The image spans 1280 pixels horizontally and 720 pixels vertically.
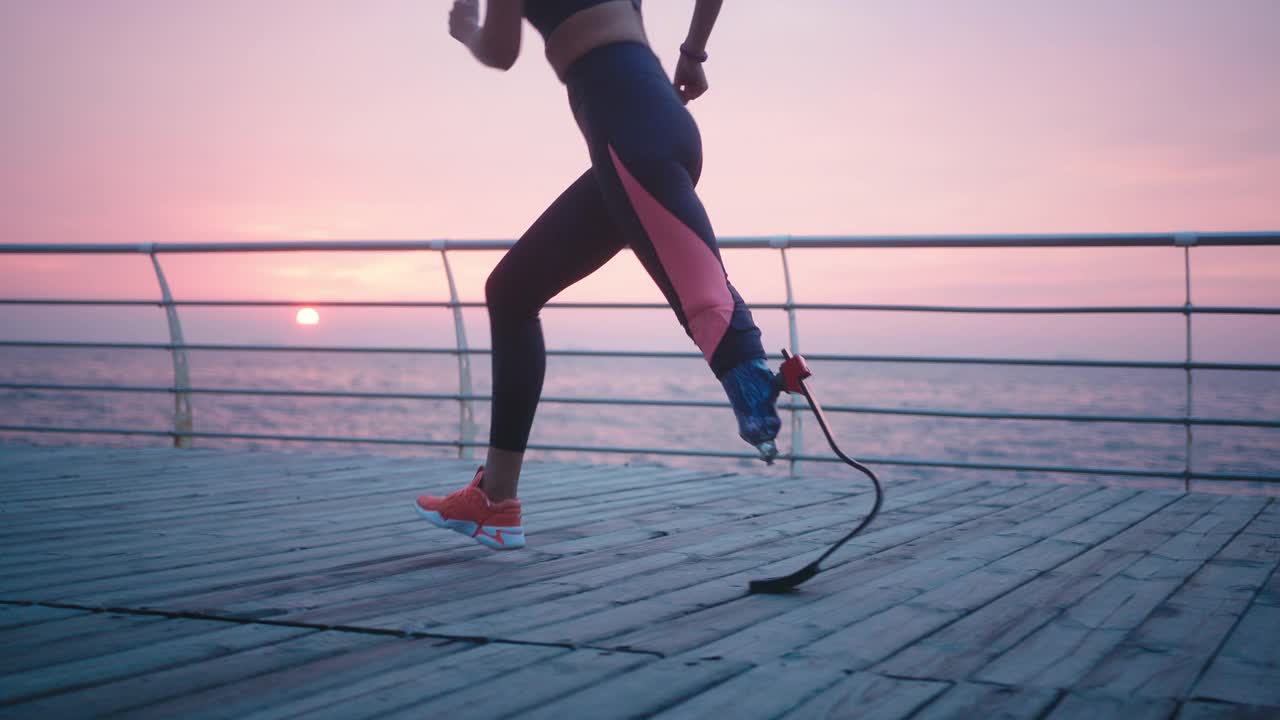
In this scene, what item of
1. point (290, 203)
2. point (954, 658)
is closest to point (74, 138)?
point (290, 203)

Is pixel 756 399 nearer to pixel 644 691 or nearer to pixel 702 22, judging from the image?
pixel 644 691

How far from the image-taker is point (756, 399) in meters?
1.35

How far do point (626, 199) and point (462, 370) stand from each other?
8.69ft

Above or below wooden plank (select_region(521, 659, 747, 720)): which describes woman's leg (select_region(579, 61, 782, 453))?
above

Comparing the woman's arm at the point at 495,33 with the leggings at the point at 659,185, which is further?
the woman's arm at the point at 495,33

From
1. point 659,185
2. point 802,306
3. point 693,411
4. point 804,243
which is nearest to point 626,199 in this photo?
point 659,185

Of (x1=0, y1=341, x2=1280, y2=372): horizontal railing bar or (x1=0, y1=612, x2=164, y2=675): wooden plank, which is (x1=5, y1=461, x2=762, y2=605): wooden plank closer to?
(x1=0, y1=612, x2=164, y2=675): wooden plank

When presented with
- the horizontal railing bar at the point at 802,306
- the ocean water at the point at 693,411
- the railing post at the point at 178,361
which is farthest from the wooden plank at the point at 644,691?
the ocean water at the point at 693,411

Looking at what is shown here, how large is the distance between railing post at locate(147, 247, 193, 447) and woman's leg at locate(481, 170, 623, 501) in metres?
2.67

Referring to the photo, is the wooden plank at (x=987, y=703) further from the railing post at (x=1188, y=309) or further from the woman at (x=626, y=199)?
the railing post at (x=1188, y=309)

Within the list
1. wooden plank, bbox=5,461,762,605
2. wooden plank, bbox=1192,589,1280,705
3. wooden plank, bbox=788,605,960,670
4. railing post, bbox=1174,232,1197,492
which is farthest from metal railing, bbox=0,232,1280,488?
wooden plank, bbox=1192,589,1280,705

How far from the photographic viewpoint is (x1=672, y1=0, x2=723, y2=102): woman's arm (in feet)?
5.78

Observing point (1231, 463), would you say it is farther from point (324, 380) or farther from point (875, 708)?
point (324, 380)

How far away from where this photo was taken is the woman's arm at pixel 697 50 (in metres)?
1.76
